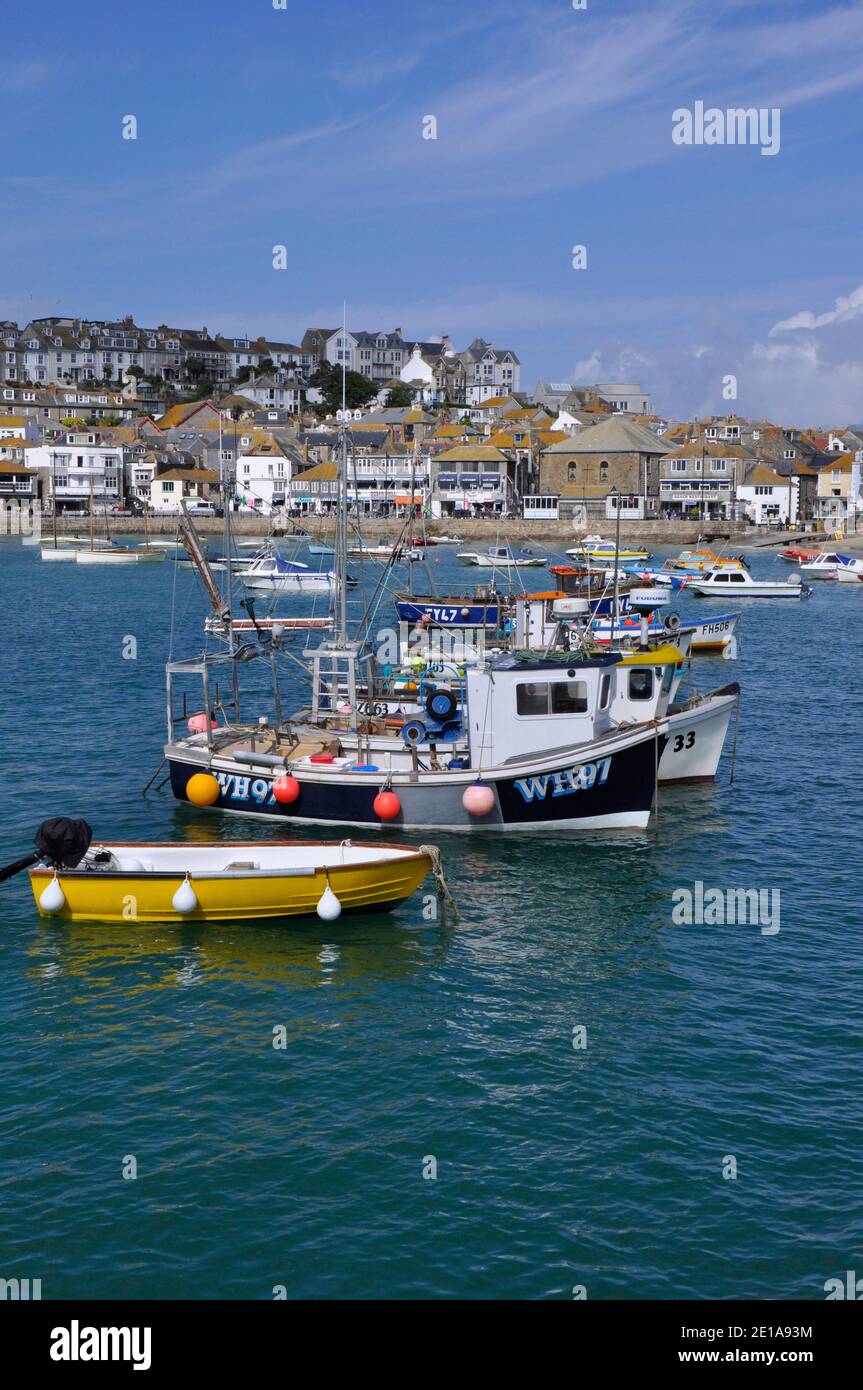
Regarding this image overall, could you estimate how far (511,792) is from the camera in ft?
87.5

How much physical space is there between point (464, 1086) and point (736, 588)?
70.2 metres

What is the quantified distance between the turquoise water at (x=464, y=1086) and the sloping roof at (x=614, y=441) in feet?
383

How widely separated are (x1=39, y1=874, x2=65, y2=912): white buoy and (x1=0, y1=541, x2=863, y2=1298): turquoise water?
56 cm

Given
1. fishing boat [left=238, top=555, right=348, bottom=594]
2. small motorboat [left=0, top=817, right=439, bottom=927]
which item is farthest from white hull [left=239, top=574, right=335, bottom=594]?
small motorboat [left=0, top=817, right=439, bottom=927]

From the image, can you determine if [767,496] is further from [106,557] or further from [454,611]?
[454,611]

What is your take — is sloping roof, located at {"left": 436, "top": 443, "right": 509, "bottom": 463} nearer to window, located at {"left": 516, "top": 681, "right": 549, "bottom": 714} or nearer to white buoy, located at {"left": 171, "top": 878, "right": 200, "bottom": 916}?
window, located at {"left": 516, "top": 681, "right": 549, "bottom": 714}

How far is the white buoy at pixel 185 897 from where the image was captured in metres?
21.6

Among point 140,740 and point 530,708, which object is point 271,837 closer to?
point 530,708

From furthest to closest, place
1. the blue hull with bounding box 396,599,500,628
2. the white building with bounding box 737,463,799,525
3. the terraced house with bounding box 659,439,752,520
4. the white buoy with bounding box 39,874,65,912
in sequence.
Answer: the terraced house with bounding box 659,439,752,520, the white building with bounding box 737,463,799,525, the blue hull with bounding box 396,599,500,628, the white buoy with bounding box 39,874,65,912

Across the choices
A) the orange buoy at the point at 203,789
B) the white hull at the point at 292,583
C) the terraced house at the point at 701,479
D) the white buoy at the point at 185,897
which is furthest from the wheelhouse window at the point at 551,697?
the terraced house at the point at 701,479

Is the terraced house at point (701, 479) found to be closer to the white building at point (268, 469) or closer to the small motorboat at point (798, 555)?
the small motorboat at point (798, 555)

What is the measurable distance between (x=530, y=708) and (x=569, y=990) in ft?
27.3

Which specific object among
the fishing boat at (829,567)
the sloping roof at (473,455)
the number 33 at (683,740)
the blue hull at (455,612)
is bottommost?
the number 33 at (683,740)

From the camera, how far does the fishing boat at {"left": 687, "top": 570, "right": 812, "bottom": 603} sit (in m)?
82.9
